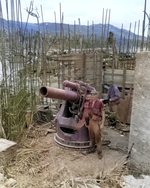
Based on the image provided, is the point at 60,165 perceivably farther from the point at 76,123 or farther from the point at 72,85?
the point at 72,85

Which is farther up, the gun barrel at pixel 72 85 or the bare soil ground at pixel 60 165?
the gun barrel at pixel 72 85

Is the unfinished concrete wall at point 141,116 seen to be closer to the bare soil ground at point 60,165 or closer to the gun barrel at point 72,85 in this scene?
the bare soil ground at point 60,165

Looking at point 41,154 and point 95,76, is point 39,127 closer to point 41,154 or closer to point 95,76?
point 41,154

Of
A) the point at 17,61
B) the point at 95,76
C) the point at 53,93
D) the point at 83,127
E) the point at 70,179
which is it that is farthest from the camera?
the point at 95,76

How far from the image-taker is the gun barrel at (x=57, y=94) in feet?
9.57

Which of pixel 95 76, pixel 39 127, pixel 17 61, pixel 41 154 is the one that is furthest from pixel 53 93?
pixel 95 76

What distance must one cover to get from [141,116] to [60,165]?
1.59 meters

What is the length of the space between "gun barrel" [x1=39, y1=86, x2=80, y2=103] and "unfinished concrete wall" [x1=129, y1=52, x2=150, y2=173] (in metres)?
1.12

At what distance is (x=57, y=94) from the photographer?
3.07 meters

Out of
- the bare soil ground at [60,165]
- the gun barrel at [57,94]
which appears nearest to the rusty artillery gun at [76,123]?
the gun barrel at [57,94]

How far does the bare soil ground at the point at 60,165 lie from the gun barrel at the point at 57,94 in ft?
3.53

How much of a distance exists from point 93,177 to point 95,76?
11.8ft

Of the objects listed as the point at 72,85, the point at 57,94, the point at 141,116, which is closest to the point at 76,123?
the point at 72,85

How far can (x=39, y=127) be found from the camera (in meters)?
4.67
